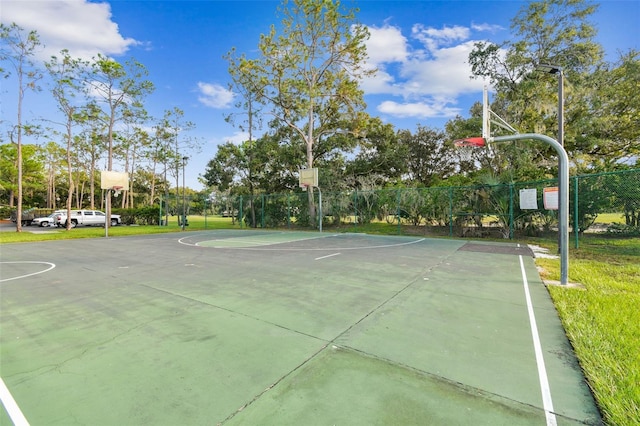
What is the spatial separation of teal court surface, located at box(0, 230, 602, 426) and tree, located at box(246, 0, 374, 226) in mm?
13522

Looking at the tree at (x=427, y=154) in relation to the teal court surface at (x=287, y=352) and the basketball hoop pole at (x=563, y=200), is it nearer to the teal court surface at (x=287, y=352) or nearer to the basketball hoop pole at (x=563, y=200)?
the basketball hoop pole at (x=563, y=200)

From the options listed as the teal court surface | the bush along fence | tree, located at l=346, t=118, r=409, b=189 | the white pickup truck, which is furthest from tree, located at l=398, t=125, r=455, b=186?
the white pickup truck

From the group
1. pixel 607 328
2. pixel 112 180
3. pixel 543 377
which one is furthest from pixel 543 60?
pixel 112 180

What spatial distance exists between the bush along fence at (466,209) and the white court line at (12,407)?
27.4 feet

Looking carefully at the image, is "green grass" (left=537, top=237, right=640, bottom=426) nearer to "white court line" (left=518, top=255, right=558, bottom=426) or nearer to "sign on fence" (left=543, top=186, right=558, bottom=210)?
"white court line" (left=518, top=255, right=558, bottom=426)

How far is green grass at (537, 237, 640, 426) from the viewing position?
1945 mm

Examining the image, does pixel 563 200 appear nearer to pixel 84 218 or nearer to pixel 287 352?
pixel 287 352

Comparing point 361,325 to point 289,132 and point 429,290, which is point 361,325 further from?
point 289,132

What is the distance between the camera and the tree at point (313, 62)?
1702cm

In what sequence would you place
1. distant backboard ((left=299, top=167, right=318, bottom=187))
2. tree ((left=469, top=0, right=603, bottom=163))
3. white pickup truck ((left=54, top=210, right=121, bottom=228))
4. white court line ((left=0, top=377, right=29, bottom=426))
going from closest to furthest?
1. white court line ((left=0, top=377, right=29, bottom=426))
2. tree ((left=469, top=0, right=603, bottom=163))
3. distant backboard ((left=299, top=167, right=318, bottom=187))
4. white pickup truck ((left=54, top=210, right=121, bottom=228))

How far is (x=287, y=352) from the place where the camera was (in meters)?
2.63

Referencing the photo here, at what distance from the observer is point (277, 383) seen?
2160 millimetres

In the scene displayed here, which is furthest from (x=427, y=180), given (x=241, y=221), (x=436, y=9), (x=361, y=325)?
(x=361, y=325)

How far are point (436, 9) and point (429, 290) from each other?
45.8 ft
